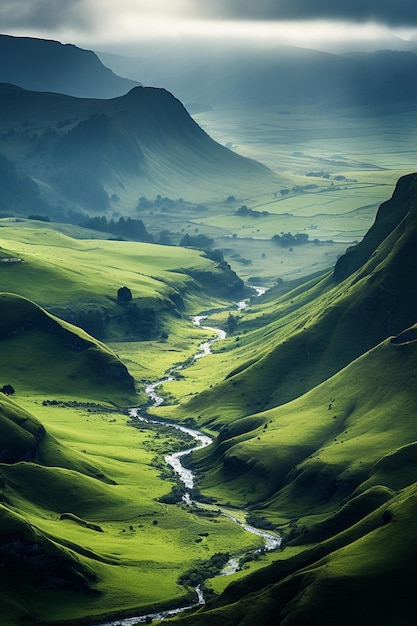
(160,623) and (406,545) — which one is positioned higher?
(406,545)

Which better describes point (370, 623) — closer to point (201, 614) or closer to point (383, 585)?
point (383, 585)

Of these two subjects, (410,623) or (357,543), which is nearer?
(410,623)

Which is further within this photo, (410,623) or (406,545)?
(406,545)

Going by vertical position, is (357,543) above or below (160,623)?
above

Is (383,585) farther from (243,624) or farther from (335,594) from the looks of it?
(243,624)

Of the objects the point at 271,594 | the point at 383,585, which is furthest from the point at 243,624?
the point at 383,585

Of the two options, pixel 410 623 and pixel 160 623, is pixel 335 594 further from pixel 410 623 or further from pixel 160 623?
pixel 160 623

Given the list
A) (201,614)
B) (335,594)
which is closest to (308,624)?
(335,594)

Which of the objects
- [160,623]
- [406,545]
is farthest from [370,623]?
[160,623]
